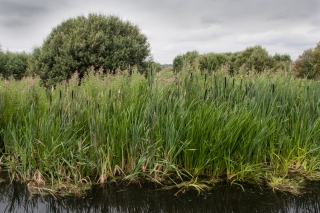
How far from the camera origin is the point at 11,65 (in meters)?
14.2

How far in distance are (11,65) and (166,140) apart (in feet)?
43.3

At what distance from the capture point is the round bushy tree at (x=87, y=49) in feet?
31.8

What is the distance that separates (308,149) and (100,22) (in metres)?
8.57

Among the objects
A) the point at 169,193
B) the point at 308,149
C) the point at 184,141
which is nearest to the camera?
the point at 169,193

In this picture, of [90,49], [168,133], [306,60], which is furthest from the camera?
[306,60]

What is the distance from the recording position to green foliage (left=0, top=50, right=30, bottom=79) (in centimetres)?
1405

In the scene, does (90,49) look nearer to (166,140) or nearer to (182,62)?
(182,62)

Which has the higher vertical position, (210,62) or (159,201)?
(210,62)

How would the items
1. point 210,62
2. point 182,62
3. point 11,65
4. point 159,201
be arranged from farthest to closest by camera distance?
point 11,65 → point 210,62 → point 182,62 → point 159,201

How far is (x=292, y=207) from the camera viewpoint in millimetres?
3158

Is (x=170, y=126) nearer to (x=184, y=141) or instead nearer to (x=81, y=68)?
(x=184, y=141)

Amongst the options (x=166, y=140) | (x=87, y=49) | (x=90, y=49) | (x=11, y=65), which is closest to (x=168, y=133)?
(x=166, y=140)

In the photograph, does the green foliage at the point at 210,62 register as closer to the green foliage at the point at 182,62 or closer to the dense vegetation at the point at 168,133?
the green foliage at the point at 182,62

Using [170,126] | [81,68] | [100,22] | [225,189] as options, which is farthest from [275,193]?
[100,22]
